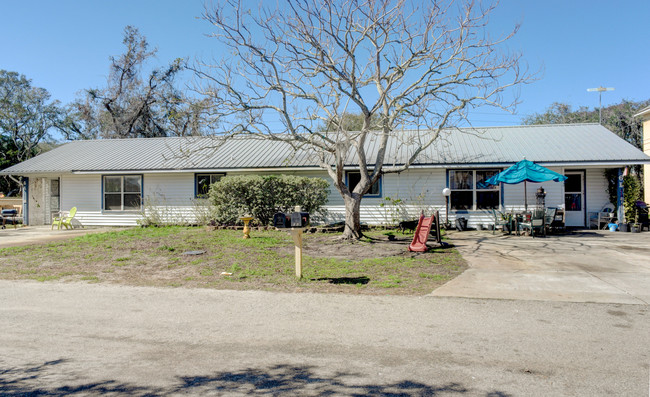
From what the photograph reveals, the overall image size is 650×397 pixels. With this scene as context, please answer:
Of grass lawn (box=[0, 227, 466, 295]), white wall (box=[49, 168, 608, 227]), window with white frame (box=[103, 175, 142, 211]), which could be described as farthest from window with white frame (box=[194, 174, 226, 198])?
grass lawn (box=[0, 227, 466, 295])

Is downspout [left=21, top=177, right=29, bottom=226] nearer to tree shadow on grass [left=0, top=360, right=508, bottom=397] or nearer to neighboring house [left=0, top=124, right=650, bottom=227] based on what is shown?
neighboring house [left=0, top=124, right=650, bottom=227]

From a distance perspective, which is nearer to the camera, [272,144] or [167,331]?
[167,331]

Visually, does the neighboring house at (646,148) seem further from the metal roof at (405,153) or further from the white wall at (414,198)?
the white wall at (414,198)

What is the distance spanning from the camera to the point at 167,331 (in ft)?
18.6

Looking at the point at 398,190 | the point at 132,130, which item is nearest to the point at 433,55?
the point at 398,190

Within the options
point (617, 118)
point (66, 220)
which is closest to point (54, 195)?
point (66, 220)

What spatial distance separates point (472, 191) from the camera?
17375 millimetres

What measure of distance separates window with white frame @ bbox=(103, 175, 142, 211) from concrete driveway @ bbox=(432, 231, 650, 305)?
13337 millimetres

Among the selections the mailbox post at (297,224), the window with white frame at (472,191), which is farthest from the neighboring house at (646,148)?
the mailbox post at (297,224)

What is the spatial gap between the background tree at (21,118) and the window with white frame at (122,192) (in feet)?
80.0

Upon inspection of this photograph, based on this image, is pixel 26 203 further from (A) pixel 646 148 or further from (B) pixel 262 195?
(A) pixel 646 148

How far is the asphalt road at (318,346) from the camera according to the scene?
396cm

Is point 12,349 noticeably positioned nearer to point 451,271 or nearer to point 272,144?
point 451,271

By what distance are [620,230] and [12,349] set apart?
1794cm
